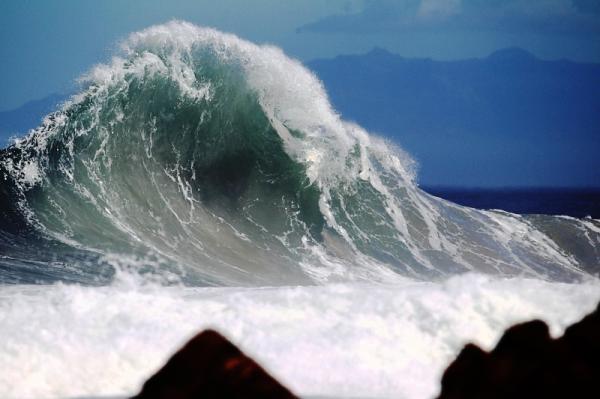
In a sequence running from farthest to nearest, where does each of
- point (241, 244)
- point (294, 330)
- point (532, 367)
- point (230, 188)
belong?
point (230, 188), point (241, 244), point (294, 330), point (532, 367)

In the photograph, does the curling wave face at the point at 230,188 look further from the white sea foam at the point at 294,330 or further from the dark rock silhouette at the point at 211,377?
the dark rock silhouette at the point at 211,377

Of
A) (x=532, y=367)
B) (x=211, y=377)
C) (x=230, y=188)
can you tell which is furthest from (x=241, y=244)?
(x=532, y=367)

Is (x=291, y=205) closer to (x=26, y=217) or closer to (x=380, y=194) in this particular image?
A: (x=380, y=194)

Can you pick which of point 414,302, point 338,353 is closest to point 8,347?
point 338,353

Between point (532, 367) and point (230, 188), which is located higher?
point (230, 188)

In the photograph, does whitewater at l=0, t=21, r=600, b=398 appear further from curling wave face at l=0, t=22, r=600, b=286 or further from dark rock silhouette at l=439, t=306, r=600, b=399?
dark rock silhouette at l=439, t=306, r=600, b=399

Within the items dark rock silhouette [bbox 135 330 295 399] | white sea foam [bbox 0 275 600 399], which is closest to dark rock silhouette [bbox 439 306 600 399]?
dark rock silhouette [bbox 135 330 295 399]

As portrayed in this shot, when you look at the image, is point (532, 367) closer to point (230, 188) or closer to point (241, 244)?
point (241, 244)

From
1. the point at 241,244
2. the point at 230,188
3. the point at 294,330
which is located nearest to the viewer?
the point at 294,330
